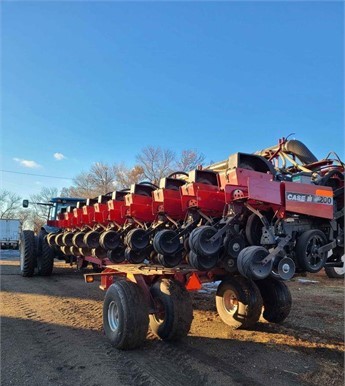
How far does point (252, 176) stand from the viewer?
3.89 meters

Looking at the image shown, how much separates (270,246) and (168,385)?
5.52 feet

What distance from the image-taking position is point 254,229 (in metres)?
4.14

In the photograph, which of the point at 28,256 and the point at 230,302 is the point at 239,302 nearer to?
the point at 230,302

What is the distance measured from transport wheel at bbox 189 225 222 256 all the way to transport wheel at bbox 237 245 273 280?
1.37 ft

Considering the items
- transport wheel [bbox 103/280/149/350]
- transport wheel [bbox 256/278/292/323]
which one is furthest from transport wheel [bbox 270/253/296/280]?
transport wheel [bbox 256/278/292/323]

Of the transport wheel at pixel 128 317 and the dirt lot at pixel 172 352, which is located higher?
the transport wheel at pixel 128 317

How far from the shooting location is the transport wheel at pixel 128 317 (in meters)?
4.36

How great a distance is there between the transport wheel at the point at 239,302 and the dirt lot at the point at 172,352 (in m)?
0.19

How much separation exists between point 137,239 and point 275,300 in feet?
7.62

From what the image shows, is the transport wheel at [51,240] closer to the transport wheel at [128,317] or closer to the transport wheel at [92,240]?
the transport wheel at [92,240]

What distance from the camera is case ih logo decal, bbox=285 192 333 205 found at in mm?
3842

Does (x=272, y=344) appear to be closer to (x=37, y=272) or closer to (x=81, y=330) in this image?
(x=81, y=330)

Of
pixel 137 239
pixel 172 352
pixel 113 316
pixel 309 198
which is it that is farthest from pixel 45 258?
pixel 309 198

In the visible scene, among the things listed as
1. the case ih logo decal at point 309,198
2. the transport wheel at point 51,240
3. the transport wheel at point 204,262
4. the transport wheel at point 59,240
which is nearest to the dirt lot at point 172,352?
the transport wheel at point 204,262
